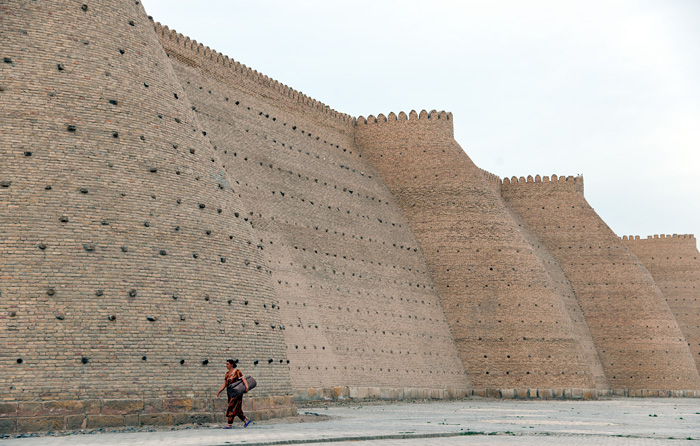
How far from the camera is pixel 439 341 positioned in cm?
2931

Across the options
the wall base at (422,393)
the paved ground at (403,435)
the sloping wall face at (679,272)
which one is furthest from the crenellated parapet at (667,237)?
the paved ground at (403,435)

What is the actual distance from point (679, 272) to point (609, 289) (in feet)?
29.5

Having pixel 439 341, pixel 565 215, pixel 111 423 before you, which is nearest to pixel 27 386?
pixel 111 423

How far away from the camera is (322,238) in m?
26.5

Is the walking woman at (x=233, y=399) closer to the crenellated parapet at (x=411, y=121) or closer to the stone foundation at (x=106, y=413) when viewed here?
the stone foundation at (x=106, y=413)

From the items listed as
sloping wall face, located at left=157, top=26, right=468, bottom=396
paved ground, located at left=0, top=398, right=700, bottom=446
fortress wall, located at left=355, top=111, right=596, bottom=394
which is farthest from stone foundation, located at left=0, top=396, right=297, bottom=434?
fortress wall, located at left=355, top=111, right=596, bottom=394

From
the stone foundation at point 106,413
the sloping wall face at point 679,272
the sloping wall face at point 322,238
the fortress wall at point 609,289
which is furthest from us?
the sloping wall face at point 679,272

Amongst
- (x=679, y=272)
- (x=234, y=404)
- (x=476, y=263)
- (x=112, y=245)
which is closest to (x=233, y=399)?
(x=234, y=404)

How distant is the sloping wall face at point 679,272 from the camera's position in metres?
43.8

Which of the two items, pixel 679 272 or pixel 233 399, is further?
pixel 679 272

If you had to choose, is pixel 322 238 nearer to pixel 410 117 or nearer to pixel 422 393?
pixel 422 393

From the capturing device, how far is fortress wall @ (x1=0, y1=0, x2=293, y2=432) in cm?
1192

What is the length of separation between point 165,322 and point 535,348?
62.8 feet

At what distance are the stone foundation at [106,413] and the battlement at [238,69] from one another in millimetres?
13550
